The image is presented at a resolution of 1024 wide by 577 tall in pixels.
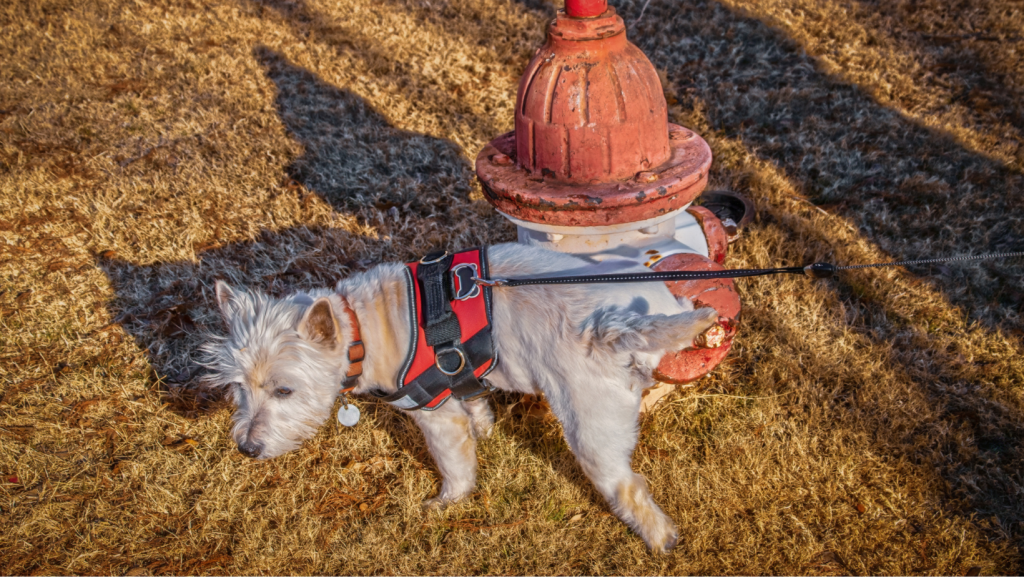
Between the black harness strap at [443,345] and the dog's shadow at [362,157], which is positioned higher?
the black harness strap at [443,345]

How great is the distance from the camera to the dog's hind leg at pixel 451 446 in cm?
315

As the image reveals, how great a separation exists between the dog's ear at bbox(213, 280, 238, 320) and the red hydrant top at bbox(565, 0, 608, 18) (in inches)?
79.9

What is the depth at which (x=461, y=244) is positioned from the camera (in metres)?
4.88

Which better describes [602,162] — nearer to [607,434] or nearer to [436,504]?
[607,434]

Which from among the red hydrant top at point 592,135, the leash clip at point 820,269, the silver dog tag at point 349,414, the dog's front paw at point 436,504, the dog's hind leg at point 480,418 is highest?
the red hydrant top at point 592,135

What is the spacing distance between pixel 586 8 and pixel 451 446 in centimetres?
221

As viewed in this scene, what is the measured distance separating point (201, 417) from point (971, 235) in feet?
17.8

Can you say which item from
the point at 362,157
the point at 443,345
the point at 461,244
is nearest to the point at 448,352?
the point at 443,345

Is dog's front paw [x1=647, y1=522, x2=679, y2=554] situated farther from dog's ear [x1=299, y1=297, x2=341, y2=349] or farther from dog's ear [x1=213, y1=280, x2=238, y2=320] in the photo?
dog's ear [x1=213, y1=280, x2=238, y2=320]

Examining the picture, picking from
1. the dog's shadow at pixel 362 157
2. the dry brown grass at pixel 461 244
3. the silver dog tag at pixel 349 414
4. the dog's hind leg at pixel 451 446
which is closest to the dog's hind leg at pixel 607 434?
the dry brown grass at pixel 461 244

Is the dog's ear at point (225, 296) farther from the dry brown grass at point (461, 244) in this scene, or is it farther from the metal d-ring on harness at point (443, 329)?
the dry brown grass at point (461, 244)

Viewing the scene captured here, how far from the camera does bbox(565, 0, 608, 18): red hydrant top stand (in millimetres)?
2850

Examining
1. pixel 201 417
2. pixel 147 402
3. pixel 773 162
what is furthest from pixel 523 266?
pixel 773 162

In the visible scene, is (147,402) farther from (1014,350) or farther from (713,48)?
(713,48)
